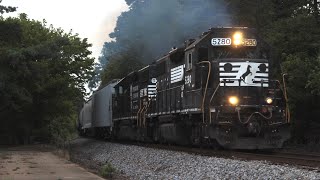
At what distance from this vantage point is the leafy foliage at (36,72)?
86.3 feet

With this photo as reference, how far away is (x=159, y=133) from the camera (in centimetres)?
2139

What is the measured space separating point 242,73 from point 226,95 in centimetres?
88

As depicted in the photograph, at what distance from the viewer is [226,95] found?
15680mm

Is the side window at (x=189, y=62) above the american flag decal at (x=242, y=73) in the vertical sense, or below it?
above

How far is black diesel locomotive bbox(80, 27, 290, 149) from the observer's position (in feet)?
50.2

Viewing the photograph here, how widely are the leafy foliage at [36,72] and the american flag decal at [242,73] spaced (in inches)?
528

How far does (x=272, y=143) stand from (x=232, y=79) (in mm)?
2360

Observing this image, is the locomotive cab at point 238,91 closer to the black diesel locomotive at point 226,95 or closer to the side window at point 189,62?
the black diesel locomotive at point 226,95

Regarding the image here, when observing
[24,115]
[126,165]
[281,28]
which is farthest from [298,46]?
[24,115]

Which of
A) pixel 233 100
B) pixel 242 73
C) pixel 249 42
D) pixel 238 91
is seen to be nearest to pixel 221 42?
pixel 249 42

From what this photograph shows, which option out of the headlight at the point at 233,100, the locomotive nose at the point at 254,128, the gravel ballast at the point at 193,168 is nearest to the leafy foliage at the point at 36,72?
the gravel ballast at the point at 193,168

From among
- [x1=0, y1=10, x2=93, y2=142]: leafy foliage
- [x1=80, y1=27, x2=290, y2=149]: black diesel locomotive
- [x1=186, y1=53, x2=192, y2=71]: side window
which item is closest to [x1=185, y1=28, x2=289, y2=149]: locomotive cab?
[x1=80, y1=27, x2=290, y2=149]: black diesel locomotive

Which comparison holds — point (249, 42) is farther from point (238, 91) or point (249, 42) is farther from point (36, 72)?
point (36, 72)

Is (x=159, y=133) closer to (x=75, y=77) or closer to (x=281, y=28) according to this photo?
(x=281, y=28)
